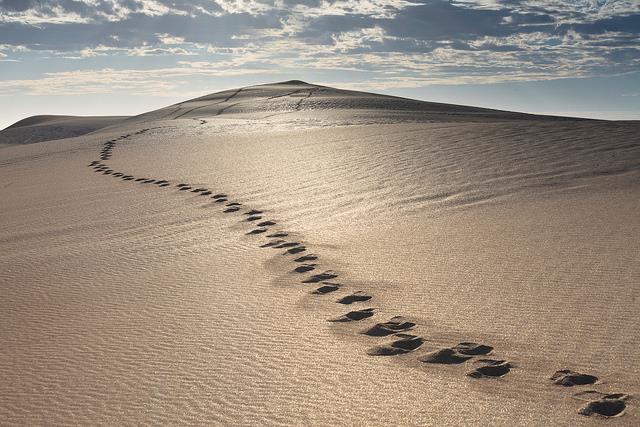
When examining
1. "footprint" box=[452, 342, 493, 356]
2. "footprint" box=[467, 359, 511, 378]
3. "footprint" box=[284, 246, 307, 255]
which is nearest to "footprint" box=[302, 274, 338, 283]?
"footprint" box=[284, 246, 307, 255]

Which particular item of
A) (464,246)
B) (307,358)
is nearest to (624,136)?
(464,246)

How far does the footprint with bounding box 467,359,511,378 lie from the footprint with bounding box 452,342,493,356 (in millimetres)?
128

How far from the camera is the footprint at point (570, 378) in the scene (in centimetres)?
267

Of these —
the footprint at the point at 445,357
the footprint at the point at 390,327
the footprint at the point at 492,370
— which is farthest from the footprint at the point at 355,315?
the footprint at the point at 492,370

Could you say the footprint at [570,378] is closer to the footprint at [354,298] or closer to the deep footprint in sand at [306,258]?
the footprint at [354,298]

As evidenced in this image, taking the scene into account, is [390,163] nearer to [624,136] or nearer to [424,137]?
[424,137]

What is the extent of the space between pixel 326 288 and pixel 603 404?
2.00m

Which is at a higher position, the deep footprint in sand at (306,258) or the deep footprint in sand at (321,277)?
the deep footprint in sand at (306,258)

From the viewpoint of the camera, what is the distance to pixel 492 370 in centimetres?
285

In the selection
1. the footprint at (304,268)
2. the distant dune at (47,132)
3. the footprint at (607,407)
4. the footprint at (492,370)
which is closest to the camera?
the footprint at (607,407)

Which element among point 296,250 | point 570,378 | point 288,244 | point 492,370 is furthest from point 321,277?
point 570,378

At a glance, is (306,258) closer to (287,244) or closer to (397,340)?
(287,244)

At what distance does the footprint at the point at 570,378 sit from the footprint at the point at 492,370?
0.18 meters

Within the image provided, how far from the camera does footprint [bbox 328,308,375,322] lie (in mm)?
3620
